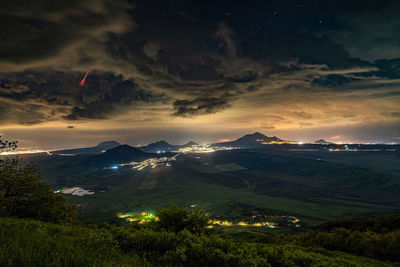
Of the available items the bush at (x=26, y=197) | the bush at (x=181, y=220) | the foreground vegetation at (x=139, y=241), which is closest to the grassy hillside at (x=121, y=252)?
the foreground vegetation at (x=139, y=241)

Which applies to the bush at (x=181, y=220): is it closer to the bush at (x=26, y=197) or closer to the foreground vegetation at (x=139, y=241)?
the foreground vegetation at (x=139, y=241)

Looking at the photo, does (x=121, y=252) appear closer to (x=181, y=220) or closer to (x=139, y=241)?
(x=139, y=241)

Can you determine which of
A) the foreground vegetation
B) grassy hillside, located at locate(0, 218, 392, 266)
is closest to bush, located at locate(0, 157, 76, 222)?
the foreground vegetation

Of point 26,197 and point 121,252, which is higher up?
point 121,252

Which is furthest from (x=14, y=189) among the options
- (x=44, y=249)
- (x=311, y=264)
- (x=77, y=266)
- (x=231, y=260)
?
(x=311, y=264)

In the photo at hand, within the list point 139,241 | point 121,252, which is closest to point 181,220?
point 139,241

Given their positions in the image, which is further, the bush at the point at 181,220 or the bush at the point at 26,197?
→ the bush at the point at 181,220

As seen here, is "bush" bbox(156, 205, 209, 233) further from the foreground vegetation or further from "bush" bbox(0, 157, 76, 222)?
"bush" bbox(0, 157, 76, 222)

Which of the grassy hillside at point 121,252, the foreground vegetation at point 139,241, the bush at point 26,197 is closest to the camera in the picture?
the grassy hillside at point 121,252

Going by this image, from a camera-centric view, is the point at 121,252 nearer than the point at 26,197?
Yes

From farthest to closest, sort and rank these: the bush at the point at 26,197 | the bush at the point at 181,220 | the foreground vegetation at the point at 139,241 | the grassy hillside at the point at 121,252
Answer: the bush at the point at 181,220 → the bush at the point at 26,197 → the foreground vegetation at the point at 139,241 → the grassy hillside at the point at 121,252
